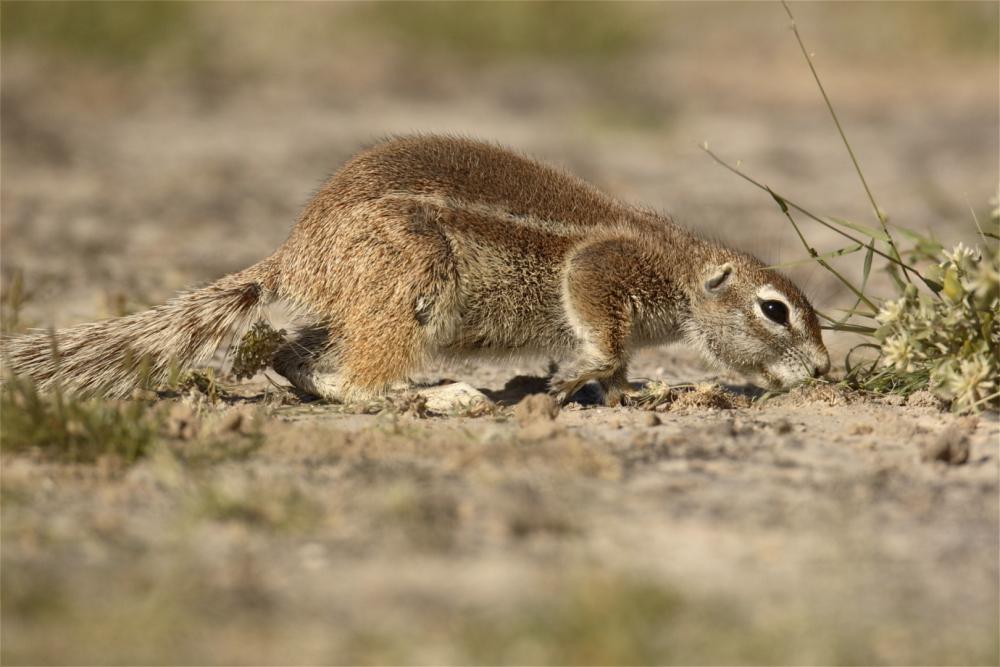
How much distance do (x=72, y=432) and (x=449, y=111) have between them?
926cm

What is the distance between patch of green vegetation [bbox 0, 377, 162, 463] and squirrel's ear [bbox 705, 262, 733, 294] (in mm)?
2511

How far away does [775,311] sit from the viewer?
515cm

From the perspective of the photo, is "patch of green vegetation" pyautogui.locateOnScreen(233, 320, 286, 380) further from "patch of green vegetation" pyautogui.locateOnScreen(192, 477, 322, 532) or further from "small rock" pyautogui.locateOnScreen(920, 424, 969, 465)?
"small rock" pyautogui.locateOnScreen(920, 424, 969, 465)

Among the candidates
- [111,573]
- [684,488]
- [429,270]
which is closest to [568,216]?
[429,270]

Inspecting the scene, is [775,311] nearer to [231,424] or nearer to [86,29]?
[231,424]

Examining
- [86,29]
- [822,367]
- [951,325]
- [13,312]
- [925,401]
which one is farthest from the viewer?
[86,29]

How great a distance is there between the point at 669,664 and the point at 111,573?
133cm

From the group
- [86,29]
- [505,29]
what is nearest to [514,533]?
[86,29]

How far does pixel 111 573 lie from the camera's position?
9.53ft

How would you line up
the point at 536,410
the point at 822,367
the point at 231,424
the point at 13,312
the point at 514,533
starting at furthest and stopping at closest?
the point at 13,312 → the point at 822,367 → the point at 536,410 → the point at 231,424 → the point at 514,533

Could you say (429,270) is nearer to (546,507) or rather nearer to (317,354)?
(317,354)

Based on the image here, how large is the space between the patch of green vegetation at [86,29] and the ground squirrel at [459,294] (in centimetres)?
882

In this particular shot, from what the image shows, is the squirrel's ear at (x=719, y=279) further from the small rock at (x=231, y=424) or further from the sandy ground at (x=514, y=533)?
the small rock at (x=231, y=424)

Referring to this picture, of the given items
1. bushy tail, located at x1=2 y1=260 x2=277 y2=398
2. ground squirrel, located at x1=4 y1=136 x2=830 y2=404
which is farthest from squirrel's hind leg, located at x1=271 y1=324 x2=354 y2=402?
bushy tail, located at x1=2 y1=260 x2=277 y2=398
